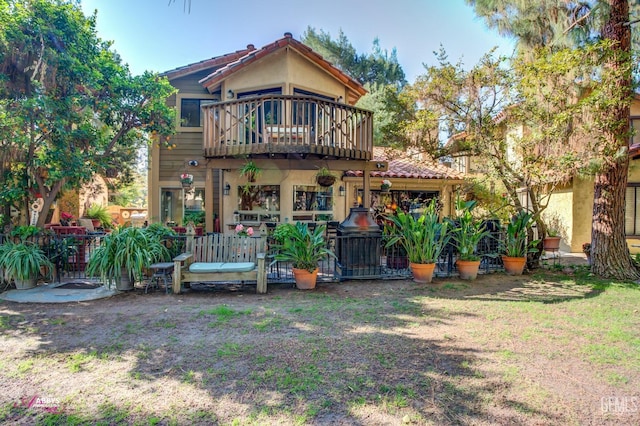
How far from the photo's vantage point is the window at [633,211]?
1151 cm

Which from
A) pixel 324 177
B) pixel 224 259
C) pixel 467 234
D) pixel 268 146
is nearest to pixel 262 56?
pixel 268 146

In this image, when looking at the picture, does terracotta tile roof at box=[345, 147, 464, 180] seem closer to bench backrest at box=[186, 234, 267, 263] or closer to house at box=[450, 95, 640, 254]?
house at box=[450, 95, 640, 254]

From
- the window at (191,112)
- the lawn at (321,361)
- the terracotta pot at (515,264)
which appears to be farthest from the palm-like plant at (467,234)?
the window at (191,112)

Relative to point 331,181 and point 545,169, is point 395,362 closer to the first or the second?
point 545,169

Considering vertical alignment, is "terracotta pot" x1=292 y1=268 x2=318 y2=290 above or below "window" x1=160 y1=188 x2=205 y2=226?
below

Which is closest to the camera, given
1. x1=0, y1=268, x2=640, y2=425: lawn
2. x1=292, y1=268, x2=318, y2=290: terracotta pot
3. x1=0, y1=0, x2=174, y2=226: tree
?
x1=0, y1=268, x2=640, y2=425: lawn

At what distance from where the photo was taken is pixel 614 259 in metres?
7.61

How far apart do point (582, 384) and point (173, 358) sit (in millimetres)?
3686

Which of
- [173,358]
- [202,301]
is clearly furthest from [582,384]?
[202,301]

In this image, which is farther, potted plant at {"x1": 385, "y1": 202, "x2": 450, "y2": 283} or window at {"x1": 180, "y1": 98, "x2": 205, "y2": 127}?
window at {"x1": 180, "y1": 98, "x2": 205, "y2": 127}

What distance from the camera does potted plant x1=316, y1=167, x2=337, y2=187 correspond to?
9735mm

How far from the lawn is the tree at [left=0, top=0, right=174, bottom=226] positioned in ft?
8.28

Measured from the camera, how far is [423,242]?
7.01 meters

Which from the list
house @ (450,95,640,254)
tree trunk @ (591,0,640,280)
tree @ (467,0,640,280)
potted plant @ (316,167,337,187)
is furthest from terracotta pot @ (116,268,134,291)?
house @ (450,95,640,254)
